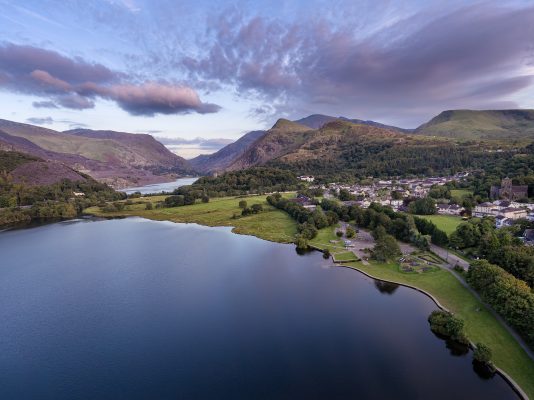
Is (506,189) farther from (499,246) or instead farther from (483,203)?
(499,246)

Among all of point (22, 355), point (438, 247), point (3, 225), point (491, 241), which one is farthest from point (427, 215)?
point (3, 225)

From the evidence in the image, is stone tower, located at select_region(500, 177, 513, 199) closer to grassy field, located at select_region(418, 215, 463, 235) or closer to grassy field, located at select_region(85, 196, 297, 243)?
grassy field, located at select_region(418, 215, 463, 235)

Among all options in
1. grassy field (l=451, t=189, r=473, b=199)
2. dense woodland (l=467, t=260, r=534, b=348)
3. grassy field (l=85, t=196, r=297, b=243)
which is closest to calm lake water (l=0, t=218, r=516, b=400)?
dense woodland (l=467, t=260, r=534, b=348)

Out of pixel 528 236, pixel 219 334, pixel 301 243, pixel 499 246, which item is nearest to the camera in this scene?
pixel 219 334

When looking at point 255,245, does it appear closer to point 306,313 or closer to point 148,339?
point 306,313

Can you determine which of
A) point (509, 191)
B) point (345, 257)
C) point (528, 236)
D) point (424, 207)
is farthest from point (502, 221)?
point (509, 191)

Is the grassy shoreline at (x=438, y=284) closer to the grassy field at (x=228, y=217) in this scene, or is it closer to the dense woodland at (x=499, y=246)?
the grassy field at (x=228, y=217)
